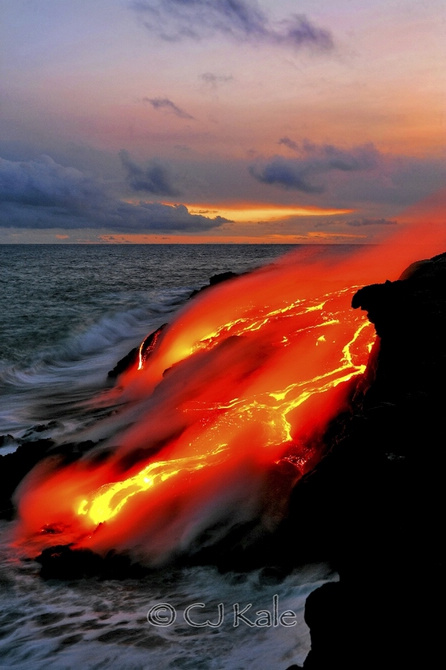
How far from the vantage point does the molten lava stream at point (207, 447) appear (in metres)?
7.46

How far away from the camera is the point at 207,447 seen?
8.63 m

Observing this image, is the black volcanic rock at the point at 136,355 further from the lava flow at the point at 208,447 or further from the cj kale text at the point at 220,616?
the cj kale text at the point at 220,616

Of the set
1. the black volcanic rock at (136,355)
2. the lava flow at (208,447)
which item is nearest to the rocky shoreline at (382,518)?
the lava flow at (208,447)

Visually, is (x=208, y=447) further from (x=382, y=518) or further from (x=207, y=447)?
(x=382, y=518)

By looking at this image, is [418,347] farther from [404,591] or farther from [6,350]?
[6,350]

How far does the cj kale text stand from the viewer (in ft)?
17.9

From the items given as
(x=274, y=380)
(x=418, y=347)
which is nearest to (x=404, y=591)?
(x=418, y=347)

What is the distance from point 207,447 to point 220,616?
3199 millimetres

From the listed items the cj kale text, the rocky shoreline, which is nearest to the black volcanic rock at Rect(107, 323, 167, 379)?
the rocky shoreline

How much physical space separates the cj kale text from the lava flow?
43.8 inches

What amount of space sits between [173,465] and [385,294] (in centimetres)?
446

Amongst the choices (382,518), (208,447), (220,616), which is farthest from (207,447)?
(382,518)

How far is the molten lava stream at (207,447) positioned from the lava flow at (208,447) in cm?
2

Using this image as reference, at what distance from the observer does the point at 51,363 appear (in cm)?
2227
